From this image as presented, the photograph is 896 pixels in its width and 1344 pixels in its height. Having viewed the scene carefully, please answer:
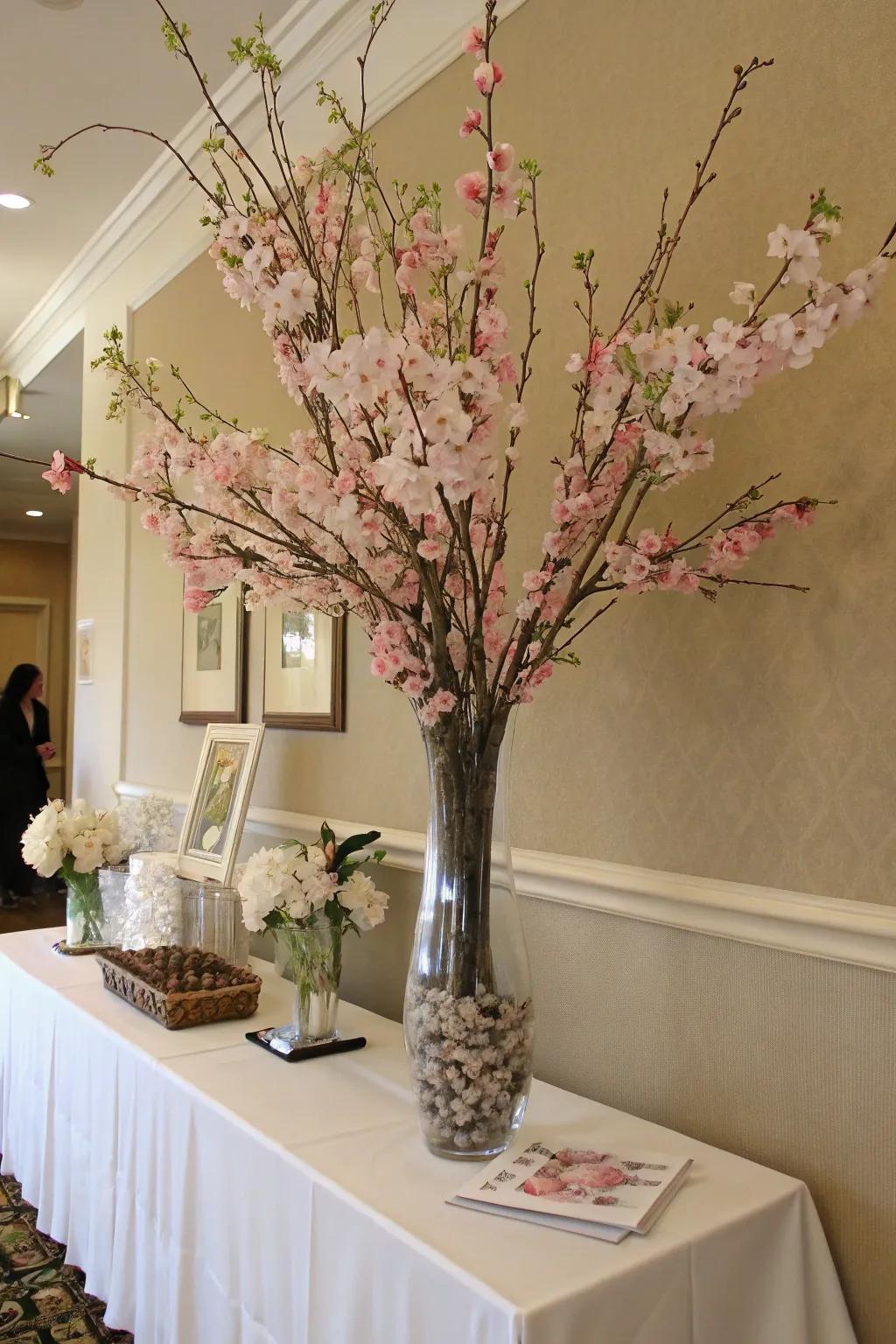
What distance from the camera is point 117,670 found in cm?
385

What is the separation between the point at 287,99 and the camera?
2840 mm

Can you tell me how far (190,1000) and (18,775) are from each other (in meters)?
4.32

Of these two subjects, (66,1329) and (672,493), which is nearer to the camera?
(672,493)

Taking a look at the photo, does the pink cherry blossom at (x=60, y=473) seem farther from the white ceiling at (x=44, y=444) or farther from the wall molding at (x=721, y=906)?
the white ceiling at (x=44, y=444)

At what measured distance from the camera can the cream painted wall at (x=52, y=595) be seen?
914 cm

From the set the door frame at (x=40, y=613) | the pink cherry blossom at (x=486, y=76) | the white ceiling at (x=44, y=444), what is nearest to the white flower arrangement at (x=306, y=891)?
the pink cherry blossom at (x=486, y=76)

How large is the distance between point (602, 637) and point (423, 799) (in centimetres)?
64

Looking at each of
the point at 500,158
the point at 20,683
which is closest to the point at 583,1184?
the point at 500,158

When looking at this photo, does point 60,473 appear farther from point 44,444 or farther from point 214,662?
point 44,444

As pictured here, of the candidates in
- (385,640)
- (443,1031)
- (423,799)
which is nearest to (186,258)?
(423,799)

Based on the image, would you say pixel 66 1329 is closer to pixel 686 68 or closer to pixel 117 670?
pixel 117 670

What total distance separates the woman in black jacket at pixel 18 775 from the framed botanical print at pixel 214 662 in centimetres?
286

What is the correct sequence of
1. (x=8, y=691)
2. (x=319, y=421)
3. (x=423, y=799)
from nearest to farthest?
1. (x=319, y=421)
2. (x=423, y=799)
3. (x=8, y=691)

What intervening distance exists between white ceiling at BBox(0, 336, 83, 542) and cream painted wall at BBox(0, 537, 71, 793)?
0.47ft
